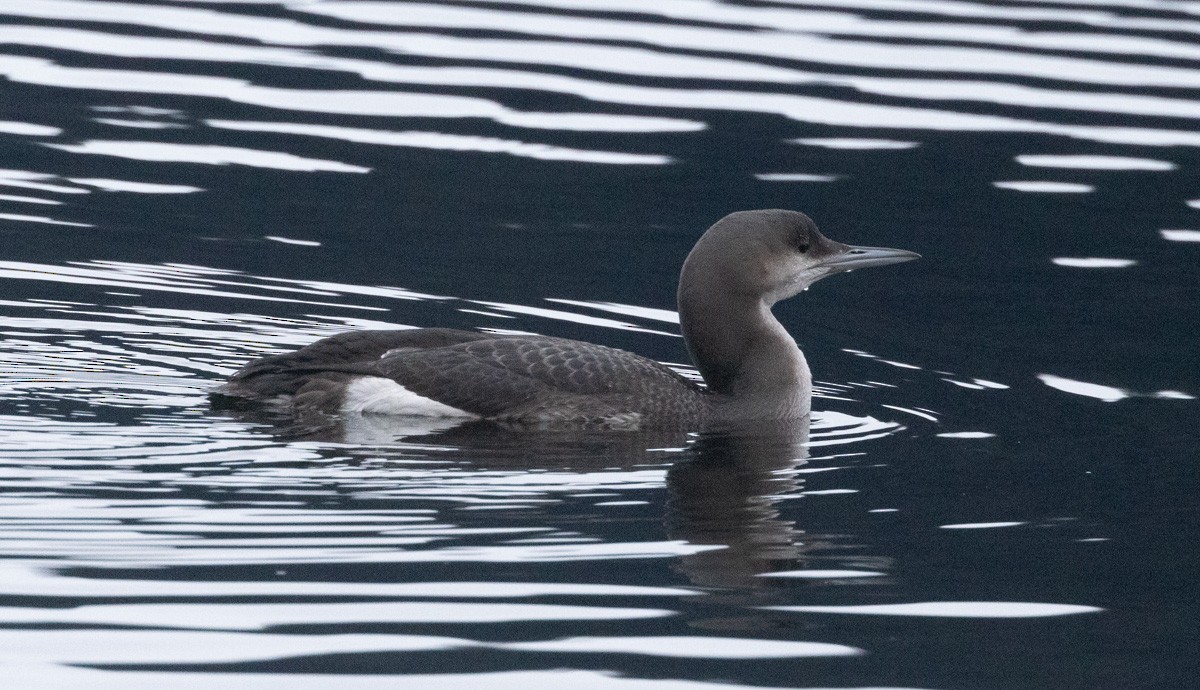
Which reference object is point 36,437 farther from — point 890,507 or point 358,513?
point 890,507

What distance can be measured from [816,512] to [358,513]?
4.35ft

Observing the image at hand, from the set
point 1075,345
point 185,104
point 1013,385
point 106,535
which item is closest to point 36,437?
point 106,535

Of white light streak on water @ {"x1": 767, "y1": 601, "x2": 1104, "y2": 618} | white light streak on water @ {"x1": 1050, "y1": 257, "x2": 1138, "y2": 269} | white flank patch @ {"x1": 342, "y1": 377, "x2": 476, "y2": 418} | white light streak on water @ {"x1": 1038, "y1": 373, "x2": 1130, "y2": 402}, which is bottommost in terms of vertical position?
white light streak on water @ {"x1": 767, "y1": 601, "x2": 1104, "y2": 618}

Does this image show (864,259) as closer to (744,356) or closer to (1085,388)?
(744,356)

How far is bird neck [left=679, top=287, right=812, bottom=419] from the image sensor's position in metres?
7.35

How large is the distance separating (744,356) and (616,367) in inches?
21.7

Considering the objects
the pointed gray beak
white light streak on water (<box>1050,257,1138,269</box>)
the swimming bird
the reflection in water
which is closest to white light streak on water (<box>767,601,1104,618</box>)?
the reflection in water

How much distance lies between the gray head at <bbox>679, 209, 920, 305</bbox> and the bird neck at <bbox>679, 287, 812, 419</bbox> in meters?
A: 0.05

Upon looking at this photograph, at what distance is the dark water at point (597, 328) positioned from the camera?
4980 millimetres

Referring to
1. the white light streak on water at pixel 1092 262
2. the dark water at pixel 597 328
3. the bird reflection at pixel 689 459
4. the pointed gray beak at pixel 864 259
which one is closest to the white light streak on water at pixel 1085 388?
the dark water at pixel 597 328

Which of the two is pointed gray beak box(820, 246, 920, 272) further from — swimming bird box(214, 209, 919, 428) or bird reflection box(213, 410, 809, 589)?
bird reflection box(213, 410, 809, 589)

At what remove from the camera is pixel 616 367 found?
23.4 ft

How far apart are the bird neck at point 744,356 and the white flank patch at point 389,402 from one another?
924mm

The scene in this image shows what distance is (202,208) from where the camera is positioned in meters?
10.3
